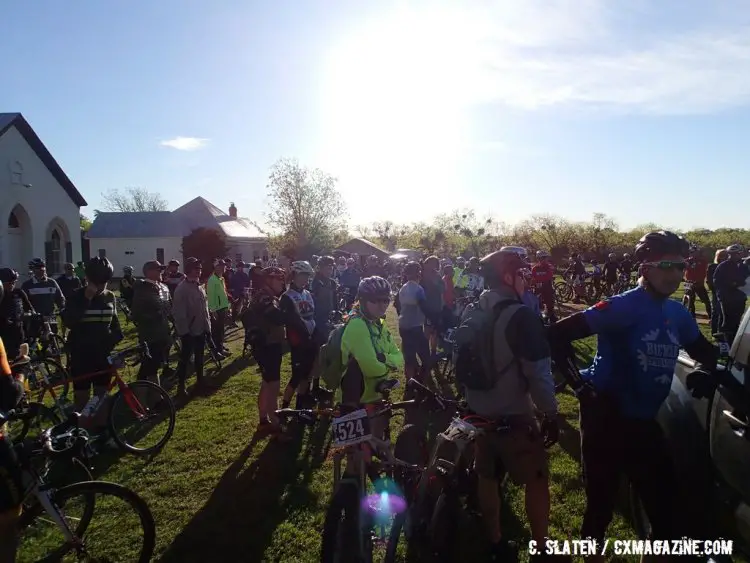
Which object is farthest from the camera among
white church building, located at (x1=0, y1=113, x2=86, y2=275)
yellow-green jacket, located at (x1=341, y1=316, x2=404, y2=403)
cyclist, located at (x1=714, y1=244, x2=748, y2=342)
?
white church building, located at (x1=0, y1=113, x2=86, y2=275)

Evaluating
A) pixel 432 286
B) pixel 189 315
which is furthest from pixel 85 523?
pixel 432 286

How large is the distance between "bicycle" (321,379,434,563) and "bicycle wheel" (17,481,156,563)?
4.64 feet

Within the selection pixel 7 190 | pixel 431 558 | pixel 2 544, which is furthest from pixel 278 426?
pixel 7 190

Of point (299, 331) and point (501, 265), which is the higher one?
point (501, 265)

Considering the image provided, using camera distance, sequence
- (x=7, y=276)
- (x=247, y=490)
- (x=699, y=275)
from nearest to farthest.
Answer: (x=247, y=490) < (x=7, y=276) < (x=699, y=275)

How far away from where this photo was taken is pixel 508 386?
10.2 feet

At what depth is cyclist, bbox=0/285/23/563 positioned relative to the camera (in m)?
2.77

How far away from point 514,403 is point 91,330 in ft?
15.1

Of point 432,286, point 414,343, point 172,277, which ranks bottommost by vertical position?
point 414,343

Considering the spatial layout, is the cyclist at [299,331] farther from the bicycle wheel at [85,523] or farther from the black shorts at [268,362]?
the bicycle wheel at [85,523]

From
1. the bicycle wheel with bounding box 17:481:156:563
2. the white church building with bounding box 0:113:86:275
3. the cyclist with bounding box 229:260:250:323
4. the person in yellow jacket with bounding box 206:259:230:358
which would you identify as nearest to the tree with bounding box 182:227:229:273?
the white church building with bounding box 0:113:86:275

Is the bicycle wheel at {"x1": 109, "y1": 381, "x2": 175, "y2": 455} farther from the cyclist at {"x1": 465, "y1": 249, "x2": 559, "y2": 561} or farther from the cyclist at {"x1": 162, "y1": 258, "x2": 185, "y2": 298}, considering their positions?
the cyclist at {"x1": 162, "y1": 258, "x2": 185, "y2": 298}

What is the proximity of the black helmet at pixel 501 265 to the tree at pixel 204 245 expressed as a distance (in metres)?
36.9

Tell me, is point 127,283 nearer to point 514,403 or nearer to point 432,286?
point 432,286
